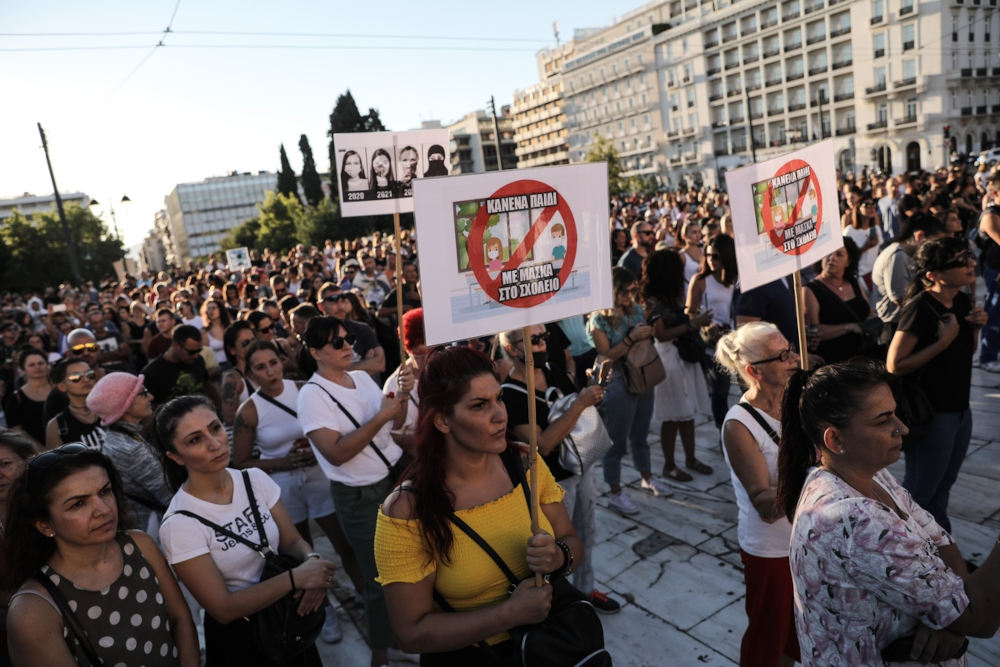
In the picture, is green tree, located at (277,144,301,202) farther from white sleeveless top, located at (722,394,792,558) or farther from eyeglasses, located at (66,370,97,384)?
white sleeveless top, located at (722,394,792,558)

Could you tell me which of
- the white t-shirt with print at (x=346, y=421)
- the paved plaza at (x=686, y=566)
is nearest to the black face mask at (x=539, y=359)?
the white t-shirt with print at (x=346, y=421)

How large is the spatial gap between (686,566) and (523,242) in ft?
9.15

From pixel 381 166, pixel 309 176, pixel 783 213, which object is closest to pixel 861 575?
pixel 783 213

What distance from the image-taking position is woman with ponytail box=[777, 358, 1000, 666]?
1616mm

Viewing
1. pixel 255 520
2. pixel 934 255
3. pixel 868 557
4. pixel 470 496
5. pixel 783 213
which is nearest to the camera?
pixel 868 557

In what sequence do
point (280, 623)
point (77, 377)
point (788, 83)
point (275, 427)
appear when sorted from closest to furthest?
point (280, 623)
point (275, 427)
point (77, 377)
point (788, 83)

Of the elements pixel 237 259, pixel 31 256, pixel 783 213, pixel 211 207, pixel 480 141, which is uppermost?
pixel 480 141

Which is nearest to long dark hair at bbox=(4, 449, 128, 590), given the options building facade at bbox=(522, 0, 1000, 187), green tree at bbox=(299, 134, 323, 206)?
building facade at bbox=(522, 0, 1000, 187)

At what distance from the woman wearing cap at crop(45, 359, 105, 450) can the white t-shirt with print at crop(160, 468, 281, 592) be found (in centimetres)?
149

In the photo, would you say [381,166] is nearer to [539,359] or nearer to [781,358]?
[539,359]

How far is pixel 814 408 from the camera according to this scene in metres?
1.92

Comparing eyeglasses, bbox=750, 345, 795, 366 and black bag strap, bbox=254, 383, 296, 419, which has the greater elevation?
eyeglasses, bbox=750, 345, 795, 366

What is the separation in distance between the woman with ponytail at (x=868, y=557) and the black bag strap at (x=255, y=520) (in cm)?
192

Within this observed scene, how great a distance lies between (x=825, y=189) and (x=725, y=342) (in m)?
1.04
